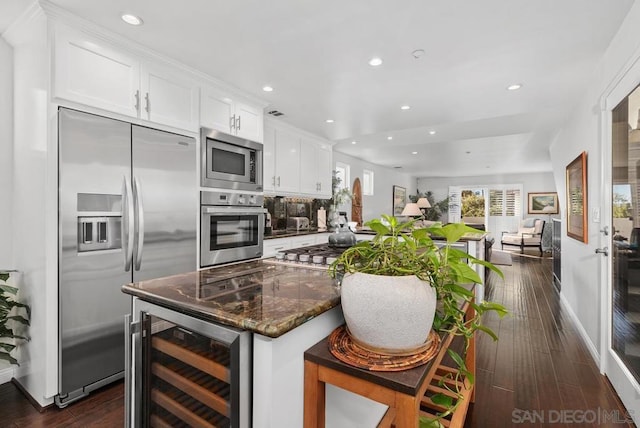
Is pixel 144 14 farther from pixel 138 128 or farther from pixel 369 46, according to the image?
pixel 369 46

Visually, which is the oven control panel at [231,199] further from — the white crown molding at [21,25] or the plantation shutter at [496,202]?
the plantation shutter at [496,202]

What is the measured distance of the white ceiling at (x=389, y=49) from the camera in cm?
186

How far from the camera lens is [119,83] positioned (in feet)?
7.16

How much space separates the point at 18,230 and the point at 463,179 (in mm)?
11927

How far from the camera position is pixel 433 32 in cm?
208

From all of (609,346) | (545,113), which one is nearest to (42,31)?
(609,346)

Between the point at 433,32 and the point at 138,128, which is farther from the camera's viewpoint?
the point at 138,128

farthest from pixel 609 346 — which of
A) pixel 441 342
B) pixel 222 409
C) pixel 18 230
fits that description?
pixel 18 230

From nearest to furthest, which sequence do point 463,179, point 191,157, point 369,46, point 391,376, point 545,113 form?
point 391,376 < point 369,46 < point 191,157 < point 545,113 < point 463,179

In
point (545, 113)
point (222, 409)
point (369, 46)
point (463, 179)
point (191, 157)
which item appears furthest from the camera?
point (463, 179)

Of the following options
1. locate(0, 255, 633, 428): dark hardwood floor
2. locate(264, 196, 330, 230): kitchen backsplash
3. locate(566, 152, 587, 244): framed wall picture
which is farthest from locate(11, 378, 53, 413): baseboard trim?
locate(566, 152, 587, 244): framed wall picture

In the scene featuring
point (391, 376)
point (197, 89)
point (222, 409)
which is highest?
point (197, 89)

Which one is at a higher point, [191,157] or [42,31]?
[42,31]

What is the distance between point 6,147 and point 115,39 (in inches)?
43.7
